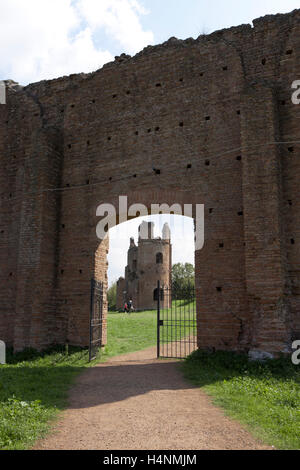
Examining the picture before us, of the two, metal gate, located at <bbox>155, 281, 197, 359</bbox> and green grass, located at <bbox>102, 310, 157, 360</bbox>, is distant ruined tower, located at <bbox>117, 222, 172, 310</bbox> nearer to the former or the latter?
green grass, located at <bbox>102, 310, 157, 360</bbox>

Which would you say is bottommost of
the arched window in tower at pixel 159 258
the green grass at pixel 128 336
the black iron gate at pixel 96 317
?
the green grass at pixel 128 336

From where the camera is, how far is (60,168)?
37.6 ft

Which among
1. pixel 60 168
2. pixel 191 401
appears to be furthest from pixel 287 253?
pixel 60 168

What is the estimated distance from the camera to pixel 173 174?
981cm

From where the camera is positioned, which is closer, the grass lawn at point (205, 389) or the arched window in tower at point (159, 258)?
the grass lawn at point (205, 389)

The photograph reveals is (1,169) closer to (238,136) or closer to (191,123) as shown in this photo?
(191,123)

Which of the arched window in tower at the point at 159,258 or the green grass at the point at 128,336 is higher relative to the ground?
the arched window in tower at the point at 159,258

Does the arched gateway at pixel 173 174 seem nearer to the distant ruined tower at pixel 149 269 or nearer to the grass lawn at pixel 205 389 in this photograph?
the grass lawn at pixel 205 389

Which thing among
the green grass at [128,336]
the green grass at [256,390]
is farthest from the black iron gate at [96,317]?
the green grass at [256,390]

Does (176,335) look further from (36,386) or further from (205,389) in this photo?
(36,386)

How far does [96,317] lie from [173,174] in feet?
15.2

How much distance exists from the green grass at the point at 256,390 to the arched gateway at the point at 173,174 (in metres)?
0.58

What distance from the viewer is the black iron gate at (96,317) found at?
9609mm

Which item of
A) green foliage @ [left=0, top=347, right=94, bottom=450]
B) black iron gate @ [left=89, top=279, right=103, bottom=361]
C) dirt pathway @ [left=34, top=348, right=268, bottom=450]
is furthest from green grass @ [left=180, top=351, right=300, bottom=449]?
black iron gate @ [left=89, top=279, right=103, bottom=361]
